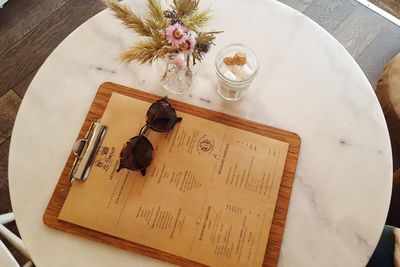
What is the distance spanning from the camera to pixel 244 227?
2.49 ft

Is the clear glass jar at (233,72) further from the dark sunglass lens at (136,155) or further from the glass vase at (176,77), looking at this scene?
the dark sunglass lens at (136,155)

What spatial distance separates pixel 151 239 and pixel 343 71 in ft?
1.85

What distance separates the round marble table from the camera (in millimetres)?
763

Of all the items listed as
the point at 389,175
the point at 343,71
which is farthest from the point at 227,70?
the point at 389,175

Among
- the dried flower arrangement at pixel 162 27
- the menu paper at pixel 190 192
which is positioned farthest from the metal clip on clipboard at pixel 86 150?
the dried flower arrangement at pixel 162 27

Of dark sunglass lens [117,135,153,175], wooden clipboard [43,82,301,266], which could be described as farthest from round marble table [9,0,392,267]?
dark sunglass lens [117,135,153,175]

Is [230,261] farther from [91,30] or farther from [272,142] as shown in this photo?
[91,30]

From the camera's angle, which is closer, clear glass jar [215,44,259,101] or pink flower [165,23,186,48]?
pink flower [165,23,186,48]

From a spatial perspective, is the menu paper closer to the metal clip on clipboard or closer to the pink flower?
the metal clip on clipboard

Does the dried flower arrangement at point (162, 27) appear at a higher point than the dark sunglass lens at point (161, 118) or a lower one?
higher

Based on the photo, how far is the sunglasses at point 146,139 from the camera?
2.59 ft

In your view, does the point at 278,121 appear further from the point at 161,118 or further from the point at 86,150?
the point at 86,150

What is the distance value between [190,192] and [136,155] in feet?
0.42

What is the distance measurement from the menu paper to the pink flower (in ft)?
0.61
